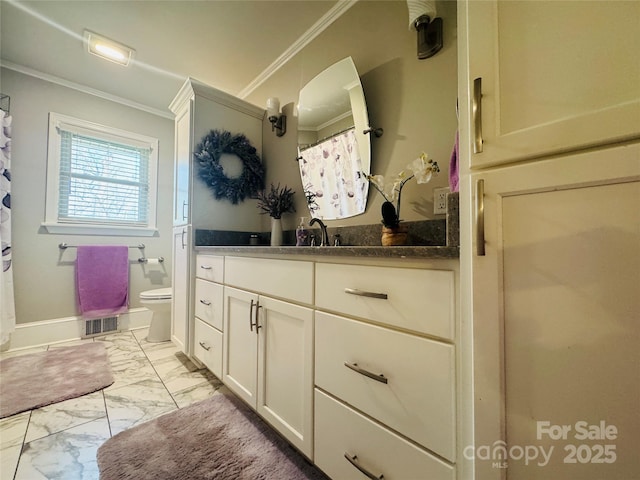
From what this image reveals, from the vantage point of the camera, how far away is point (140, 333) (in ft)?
8.29

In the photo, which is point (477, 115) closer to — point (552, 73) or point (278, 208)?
point (552, 73)

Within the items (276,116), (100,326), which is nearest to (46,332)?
(100,326)

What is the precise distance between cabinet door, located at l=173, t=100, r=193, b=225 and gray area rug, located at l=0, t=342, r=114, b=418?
1203mm

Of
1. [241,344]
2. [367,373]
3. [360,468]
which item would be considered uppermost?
[367,373]

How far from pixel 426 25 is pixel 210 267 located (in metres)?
1.76

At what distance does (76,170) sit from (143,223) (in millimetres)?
739

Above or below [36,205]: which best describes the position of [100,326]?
below

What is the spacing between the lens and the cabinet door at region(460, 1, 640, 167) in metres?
0.42

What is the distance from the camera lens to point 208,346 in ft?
5.10

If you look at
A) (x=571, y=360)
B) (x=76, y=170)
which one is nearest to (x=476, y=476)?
(x=571, y=360)

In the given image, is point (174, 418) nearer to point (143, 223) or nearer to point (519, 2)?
point (519, 2)

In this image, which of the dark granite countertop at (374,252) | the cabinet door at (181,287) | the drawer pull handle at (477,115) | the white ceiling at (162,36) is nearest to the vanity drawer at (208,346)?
the cabinet door at (181,287)

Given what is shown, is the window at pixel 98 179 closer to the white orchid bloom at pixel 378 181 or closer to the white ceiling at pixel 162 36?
the white ceiling at pixel 162 36

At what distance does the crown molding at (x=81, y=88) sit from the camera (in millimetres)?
2119
